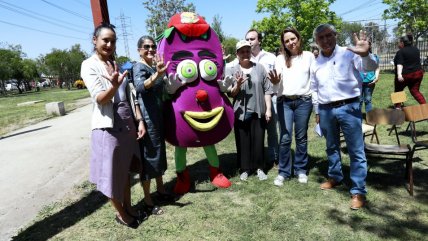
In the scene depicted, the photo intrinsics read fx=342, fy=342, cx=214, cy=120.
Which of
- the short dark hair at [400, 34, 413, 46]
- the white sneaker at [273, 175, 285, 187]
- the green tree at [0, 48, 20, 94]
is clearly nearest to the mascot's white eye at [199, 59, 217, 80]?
the white sneaker at [273, 175, 285, 187]

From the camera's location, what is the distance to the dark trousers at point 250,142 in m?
4.68

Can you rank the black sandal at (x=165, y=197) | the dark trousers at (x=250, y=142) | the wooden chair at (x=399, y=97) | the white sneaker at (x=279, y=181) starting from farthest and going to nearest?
the wooden chair at (x=399, y=97)
the dark trousers at (x=250, y=142)
the white sneaker at (x=279, y=181)
the black sandal at (x=165, y=197)

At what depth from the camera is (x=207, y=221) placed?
3725mm

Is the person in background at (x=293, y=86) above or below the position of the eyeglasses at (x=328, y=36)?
below

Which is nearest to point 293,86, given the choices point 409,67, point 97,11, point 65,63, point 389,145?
point 389,145

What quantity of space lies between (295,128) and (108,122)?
2.39 metres

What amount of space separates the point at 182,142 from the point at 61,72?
2019 inches

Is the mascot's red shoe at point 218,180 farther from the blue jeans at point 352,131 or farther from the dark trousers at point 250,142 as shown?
the blue jeans at point 352,131

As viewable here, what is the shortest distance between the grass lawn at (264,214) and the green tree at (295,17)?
19.5 m

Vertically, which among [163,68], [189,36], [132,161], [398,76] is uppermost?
[189,36]

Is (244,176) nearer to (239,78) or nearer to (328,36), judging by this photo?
(239,78)

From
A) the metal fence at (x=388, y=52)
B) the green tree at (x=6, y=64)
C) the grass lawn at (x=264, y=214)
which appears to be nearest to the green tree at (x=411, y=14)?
the metal fence at (x=388, y=52)

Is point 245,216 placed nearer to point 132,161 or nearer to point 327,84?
point 132,161

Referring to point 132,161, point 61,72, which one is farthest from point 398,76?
point 61,72
